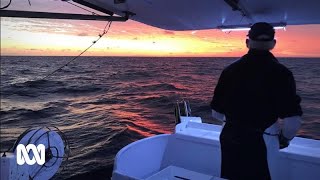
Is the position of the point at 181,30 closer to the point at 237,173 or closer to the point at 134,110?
the point at 237,173

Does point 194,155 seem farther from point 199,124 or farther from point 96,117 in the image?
point 96,117

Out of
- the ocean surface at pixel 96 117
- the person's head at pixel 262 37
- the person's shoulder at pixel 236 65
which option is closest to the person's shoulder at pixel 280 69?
the person's head at pixel 262 37

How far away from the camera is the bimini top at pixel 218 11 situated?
4.26 m

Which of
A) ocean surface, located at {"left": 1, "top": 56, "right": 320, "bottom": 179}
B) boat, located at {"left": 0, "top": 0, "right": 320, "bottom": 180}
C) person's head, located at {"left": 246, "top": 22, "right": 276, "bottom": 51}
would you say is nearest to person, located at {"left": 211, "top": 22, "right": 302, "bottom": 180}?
person's head, located at {"left": 246, "top": 22, "right": 276, "bottom": 51}

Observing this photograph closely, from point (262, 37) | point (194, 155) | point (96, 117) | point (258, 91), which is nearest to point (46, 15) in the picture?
point (262, 37)

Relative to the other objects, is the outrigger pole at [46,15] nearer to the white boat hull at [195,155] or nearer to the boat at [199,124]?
the boat at [199,124]

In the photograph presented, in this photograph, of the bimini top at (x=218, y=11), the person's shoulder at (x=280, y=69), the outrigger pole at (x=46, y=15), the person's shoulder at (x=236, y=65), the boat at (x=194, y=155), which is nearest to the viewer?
the person's shoulder at (x=280, y=69)

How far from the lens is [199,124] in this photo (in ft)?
20.1

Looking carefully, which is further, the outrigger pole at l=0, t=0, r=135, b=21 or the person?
the outrigger pole at l=0, t=0, r=135, b=21

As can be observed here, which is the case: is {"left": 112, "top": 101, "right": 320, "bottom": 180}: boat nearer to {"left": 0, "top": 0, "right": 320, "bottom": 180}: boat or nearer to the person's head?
{"left": 0, "top": 0, "right": 320, "bottom": 180}: boat

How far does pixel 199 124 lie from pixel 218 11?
238cm

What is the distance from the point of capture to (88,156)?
13586 mm

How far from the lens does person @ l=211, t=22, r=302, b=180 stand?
277cm

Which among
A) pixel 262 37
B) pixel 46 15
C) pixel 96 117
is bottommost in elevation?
pixel 96 117
